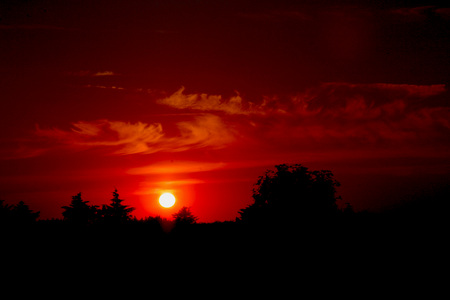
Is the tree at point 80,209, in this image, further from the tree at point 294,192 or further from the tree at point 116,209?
the tree at point 294,192

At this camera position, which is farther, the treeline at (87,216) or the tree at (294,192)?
the tree at (294,192)

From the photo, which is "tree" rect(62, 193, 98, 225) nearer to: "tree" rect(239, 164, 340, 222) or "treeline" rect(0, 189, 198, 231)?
"treeline" rect(0, 189, 198, 231)

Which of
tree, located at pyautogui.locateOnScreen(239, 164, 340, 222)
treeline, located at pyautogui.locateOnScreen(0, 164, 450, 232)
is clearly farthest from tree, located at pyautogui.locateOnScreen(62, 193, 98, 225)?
tree, located at pyautogui.locateOnScreen(239, 164, 340, 222)

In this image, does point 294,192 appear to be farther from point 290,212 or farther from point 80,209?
point 80,209

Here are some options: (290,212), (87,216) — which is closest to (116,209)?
(87,216)

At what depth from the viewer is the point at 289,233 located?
21500 millimetres

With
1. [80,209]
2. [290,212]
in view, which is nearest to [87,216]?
[80,209]

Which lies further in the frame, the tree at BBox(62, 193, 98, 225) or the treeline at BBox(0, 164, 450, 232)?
the tree at BBox(62, 193, 98, 225)

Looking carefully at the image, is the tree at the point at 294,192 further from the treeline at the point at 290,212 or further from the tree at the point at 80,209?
the tree at the point at 80,209

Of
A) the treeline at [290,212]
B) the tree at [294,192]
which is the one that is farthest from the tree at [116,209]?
the tree at [294,192]

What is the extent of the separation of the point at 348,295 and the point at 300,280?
6.55 feet

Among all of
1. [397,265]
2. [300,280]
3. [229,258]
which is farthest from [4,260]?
[397,265]

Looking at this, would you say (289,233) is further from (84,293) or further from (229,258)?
(84,293)

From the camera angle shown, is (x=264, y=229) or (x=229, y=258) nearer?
(x=229, y=258)
